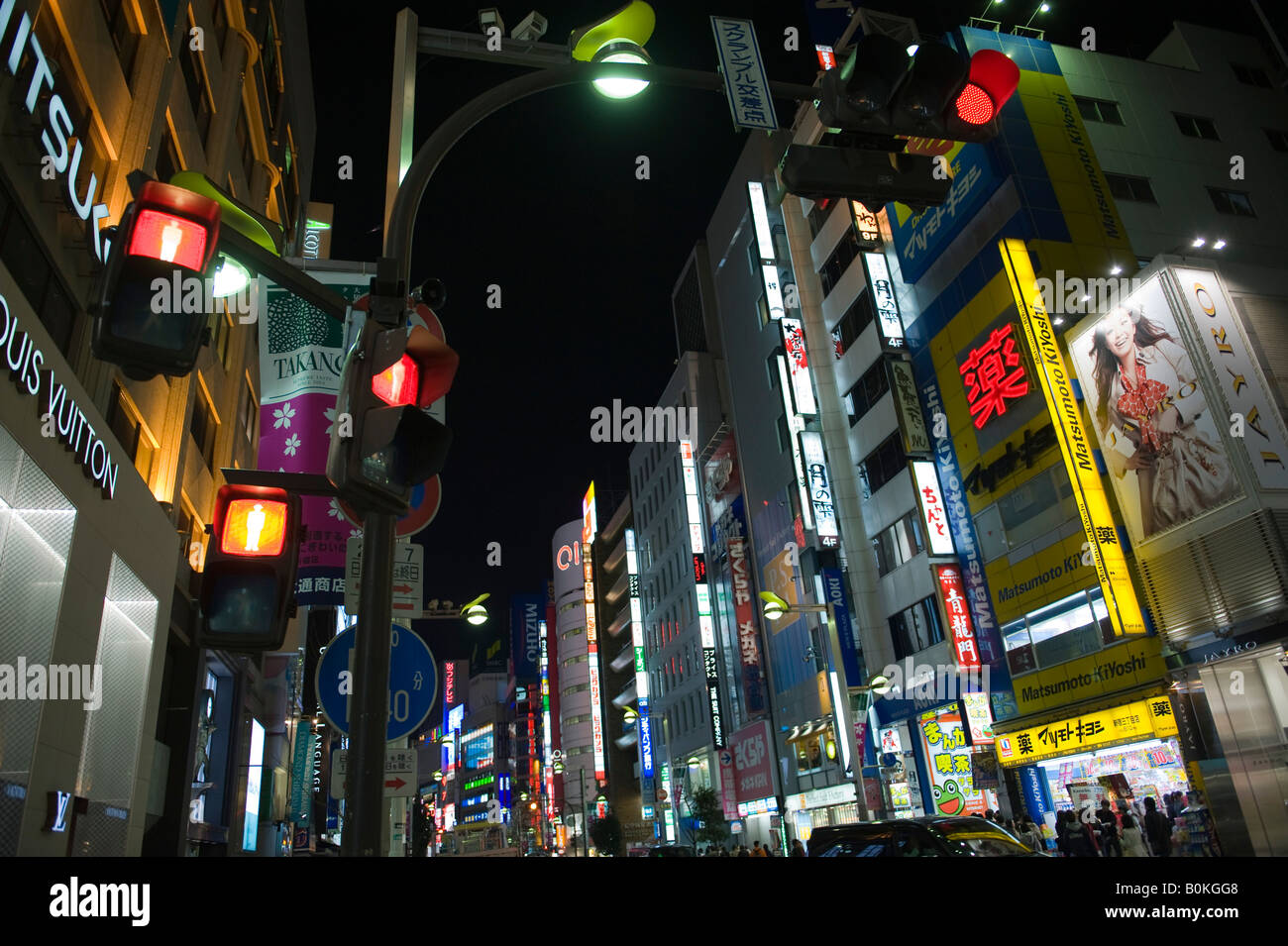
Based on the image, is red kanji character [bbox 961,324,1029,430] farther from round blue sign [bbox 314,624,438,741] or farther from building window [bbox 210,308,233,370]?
round blue sign [bbox 314,624,438,741]

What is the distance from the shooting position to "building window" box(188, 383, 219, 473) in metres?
18.7

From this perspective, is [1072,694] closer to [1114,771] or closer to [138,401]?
[1114,771]

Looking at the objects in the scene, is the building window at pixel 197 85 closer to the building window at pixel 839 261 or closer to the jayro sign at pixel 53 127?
the jayro sign at pixel 53 127

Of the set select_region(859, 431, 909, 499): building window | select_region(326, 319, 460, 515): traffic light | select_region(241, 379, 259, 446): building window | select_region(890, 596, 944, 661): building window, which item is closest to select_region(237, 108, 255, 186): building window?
select_region(241, 379, 259, 446): building window

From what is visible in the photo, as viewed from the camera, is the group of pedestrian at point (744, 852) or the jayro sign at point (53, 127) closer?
the group of pedestrian at point (744, 852)

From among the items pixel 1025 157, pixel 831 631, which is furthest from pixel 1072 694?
pixel 1025 157

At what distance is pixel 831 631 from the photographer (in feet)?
71.9

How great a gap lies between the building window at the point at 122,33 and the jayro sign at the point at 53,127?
2239 millimetres

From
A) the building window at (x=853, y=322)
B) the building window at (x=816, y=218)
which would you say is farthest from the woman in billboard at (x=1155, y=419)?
the building window at (x=816, y=218)

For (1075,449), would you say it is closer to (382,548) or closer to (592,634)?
(382,548)

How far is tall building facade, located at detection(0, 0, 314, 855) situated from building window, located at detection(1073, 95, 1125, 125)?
2798 cm

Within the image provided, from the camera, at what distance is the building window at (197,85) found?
16.3 metres

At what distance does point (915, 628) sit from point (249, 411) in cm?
2488
